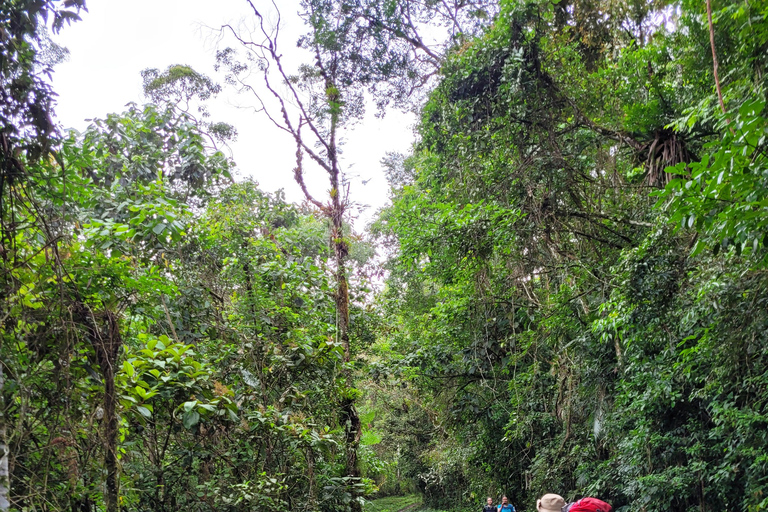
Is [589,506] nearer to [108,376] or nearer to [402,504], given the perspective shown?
[108,376]

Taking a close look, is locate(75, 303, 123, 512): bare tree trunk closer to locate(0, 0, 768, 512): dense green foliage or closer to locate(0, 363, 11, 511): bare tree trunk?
locate(0, 0, 768, 512): dense green foliage

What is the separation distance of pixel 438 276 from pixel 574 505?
5798 millimetres

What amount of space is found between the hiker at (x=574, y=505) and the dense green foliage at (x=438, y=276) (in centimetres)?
138

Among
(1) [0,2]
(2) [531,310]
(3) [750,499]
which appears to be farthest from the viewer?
(2) [531,310]

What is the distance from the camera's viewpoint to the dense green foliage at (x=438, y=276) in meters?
2.74

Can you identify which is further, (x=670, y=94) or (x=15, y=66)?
(x=670, y=94)

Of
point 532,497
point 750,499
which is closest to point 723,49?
point 750,499

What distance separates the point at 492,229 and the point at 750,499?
3.55 m

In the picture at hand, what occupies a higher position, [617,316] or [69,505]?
[617,316]

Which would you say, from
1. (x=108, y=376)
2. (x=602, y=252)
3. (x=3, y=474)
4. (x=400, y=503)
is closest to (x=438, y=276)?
(x=602, y=252)

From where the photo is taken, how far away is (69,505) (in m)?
2.75

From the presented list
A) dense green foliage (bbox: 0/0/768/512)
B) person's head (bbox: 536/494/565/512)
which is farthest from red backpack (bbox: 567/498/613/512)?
dense green foliage (bbox: 0/0/768/512)

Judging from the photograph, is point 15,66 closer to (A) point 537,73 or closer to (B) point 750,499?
(A) point 537,73

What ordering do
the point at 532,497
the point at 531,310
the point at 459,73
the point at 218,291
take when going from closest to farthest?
the point at 218,291, the point at 459,73, the point at 531,310, the point at 532,497
